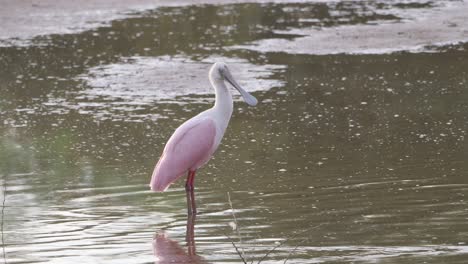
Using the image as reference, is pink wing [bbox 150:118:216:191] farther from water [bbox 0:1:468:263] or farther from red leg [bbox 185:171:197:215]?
water [bbox 0:1:468:263]

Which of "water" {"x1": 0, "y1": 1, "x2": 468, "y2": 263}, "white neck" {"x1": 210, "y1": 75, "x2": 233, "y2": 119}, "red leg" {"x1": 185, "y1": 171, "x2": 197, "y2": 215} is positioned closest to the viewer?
"water" {"x1": 0, "y1": 1, "x2": 468, "y2": 263}

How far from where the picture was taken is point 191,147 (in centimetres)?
825

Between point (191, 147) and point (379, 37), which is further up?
point (191, 147)

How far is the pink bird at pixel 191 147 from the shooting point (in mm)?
8141

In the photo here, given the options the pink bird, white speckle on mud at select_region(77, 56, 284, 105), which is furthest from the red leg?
white speckle on mud at select_region(77, 56, 284, 105)

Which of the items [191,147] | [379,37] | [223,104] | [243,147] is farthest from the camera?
[379,37]

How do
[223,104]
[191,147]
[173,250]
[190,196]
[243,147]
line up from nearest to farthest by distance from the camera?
1. [173,250]
2. [190,196]
3. [191,147]
4. [223,104]
5. [243,147]

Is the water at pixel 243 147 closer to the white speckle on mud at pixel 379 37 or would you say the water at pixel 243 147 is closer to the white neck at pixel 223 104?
the white speckle on mud at pixel 379 37

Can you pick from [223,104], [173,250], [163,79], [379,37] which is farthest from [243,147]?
[379,37]

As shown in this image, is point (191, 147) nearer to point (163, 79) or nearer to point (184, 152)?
point (184, 152)

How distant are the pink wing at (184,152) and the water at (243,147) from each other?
0.23 metres

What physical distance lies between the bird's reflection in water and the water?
19 mm

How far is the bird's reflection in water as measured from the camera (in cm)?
675

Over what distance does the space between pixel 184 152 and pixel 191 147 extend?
0.19ft
